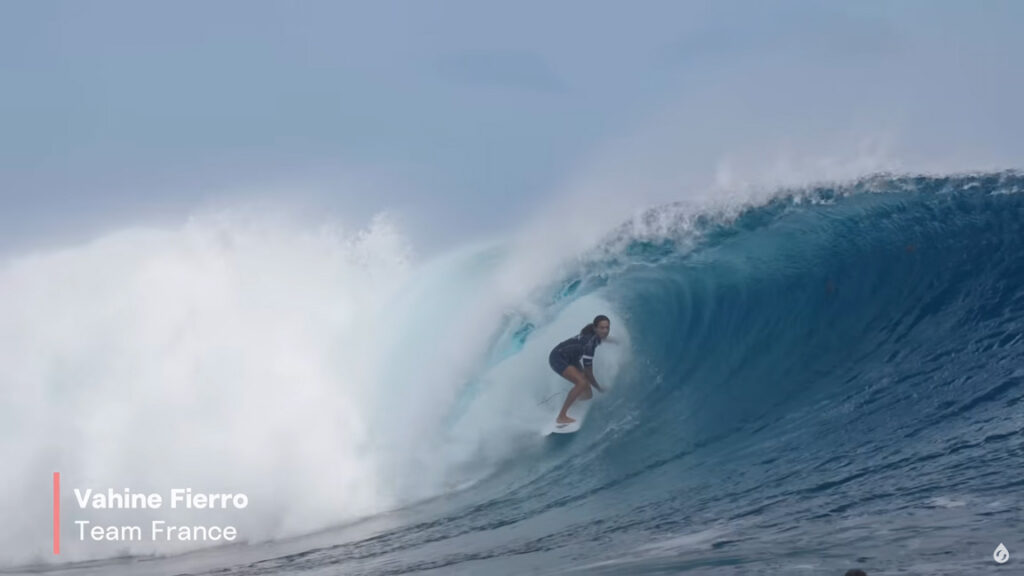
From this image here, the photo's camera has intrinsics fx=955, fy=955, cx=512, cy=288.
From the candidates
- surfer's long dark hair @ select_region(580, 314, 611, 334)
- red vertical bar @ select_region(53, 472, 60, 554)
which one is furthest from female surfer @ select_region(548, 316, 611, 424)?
red vertical bar @ select_region(53, 472, 60, 554)

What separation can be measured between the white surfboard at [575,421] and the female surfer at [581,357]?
0.25ft

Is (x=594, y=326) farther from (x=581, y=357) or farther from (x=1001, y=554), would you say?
(x=1001, y=554)

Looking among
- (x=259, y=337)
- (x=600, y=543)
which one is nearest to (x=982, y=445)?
(x=600, y=543)

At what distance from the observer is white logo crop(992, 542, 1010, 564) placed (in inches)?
201

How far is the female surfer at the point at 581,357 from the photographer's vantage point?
35.9 feet

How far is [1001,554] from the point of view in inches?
205

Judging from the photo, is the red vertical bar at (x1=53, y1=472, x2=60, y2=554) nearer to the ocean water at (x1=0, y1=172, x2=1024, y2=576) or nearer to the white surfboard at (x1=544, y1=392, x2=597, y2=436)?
the ocean water at (x1=0, y1=172, x2=1024, y2=576)

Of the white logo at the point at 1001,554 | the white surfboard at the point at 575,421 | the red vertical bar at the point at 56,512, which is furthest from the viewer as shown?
the white surfboard at the point at 575,421

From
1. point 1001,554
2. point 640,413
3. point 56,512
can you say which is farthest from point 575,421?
point 1001,554

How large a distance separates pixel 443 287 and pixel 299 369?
3174mm

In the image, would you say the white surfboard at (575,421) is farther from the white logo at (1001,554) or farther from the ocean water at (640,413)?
the white logo at (1001,554)

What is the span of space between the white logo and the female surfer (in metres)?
5.88

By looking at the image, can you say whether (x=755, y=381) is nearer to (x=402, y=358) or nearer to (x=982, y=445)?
(x=982, y=445)

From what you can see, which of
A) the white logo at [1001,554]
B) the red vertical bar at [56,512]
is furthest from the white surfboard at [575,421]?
the white logo at [1001,554]
